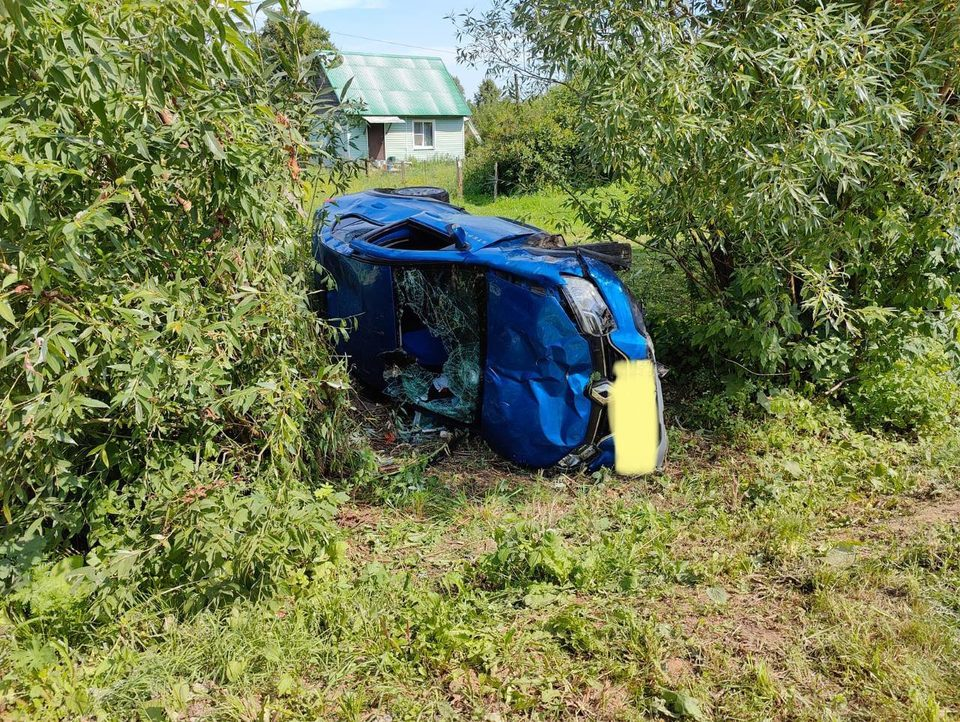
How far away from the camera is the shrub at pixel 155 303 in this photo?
2531 millimetres

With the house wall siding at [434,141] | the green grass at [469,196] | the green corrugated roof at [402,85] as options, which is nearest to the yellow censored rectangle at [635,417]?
the green grass at [469,196]

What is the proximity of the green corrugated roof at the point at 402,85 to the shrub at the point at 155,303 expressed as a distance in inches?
931

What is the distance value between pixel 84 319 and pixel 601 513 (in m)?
2.76

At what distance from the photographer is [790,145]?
393cm

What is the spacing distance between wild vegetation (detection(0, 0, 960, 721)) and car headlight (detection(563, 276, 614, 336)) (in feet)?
2.68

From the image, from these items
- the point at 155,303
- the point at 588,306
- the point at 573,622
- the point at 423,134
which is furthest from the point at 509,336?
the point at 423,134

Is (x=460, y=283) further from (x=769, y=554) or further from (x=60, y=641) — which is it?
(x=60, y=641)

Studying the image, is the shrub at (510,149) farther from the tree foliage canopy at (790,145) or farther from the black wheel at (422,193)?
the tree foliage canopy at (790,145)

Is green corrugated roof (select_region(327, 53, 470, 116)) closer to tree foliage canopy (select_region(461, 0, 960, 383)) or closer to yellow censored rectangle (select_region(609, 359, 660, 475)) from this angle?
tree foliage canopy (select_region(461, 0, 960, 383))

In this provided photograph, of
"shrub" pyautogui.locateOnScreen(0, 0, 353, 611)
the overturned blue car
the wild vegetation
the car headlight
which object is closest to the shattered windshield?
the overturned blue car

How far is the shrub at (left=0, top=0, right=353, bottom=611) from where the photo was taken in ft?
8.30

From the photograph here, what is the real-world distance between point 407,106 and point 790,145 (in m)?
24.6

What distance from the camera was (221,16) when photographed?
2496 mm

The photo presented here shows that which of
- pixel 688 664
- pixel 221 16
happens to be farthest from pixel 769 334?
pixel 221 16
